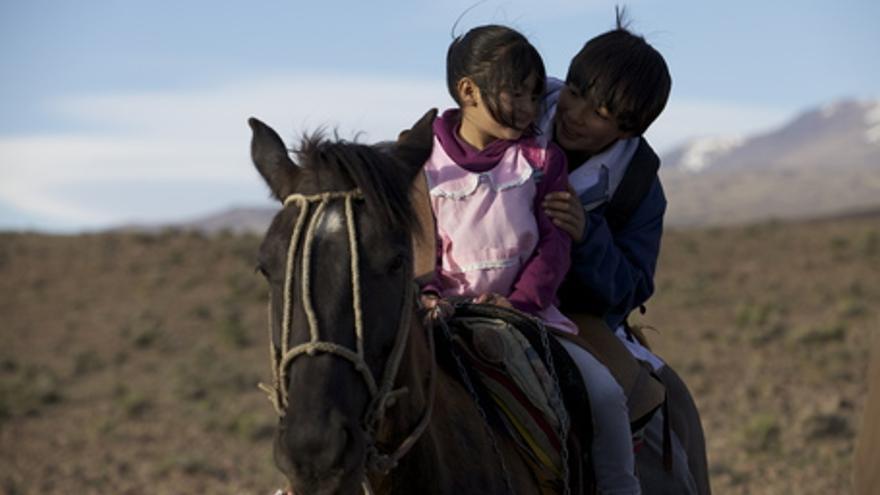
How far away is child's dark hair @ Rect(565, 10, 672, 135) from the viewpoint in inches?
198

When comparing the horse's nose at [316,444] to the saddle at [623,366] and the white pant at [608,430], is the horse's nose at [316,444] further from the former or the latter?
the saddle at [623,366]

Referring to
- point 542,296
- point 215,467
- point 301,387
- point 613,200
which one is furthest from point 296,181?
point 215,467

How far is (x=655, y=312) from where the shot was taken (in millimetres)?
29000

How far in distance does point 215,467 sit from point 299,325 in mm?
12439

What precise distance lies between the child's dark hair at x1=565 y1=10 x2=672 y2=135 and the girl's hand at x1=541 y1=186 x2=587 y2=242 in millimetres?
601

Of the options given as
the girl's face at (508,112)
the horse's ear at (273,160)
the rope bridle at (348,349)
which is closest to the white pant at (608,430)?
the girl's face at (508,112)

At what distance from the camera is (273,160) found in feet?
12.5

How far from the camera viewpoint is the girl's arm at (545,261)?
4.62m

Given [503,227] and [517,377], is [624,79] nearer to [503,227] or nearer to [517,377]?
[503,227]

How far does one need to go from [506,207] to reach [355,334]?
1314 millimetres

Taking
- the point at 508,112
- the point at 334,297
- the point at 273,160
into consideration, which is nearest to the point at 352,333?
the point at 334,297

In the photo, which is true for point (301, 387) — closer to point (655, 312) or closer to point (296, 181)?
point (296, 181)

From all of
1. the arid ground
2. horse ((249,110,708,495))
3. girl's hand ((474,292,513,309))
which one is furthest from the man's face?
the arid ground

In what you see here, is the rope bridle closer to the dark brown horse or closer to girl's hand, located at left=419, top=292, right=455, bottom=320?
the dark brown horse
